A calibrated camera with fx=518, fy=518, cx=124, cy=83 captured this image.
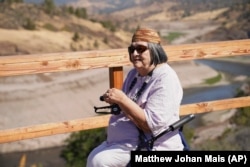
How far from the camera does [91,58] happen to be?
346 cm

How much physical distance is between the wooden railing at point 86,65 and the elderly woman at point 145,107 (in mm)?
782

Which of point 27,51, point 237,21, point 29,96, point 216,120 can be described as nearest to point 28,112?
point 29,96

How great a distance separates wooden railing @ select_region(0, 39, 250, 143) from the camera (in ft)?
10.6

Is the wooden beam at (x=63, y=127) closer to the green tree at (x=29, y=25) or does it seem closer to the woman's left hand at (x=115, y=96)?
the woman's left hand at (x=115, y=96)

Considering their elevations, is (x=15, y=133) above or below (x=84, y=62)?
below

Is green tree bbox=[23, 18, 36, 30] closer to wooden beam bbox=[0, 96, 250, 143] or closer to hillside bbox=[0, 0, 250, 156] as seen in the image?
hillside bbox=[0, 0, 250, 156]

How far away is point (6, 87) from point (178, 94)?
31786mm

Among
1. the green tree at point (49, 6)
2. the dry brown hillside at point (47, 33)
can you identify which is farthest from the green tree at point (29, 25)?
the green tree at point (49, 6)

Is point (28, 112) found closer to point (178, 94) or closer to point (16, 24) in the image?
point (16, 24)

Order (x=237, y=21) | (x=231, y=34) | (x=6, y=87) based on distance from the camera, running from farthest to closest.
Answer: (x=237, y=21) → (x=231, y=34) → (x=6, y=87)

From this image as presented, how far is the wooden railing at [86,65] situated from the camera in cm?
325

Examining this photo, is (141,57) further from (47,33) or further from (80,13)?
(80,13)

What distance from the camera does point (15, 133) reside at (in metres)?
3.28

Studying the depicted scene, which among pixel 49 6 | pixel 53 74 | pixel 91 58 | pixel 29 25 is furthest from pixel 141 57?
pixel 49 6
